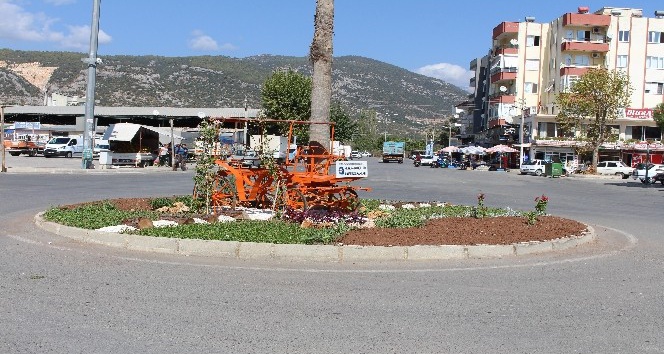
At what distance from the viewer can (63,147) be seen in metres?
62.2

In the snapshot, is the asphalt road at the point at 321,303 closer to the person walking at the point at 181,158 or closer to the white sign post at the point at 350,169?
the white sign post at the point at 350,169

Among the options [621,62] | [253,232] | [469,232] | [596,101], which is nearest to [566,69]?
[621,62]

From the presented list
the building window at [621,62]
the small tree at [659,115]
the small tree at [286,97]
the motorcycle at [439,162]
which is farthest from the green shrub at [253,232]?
the building window at [621,62]

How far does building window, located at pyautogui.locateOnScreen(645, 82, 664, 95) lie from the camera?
7912 cm

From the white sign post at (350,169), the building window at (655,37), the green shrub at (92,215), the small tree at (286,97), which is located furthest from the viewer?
the building window at (655,37)

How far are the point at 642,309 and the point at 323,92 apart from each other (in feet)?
34.8

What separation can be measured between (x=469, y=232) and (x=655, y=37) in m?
77.0

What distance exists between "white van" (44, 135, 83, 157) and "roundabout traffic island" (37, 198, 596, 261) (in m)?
51.5

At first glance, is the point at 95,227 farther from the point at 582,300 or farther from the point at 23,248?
the point at 582,300

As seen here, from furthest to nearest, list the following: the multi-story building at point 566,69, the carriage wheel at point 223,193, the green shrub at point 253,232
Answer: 1. the multi-story building at point 566,69
2. the carriage wheel at point 223,193
3. the green shrub at point 253,232

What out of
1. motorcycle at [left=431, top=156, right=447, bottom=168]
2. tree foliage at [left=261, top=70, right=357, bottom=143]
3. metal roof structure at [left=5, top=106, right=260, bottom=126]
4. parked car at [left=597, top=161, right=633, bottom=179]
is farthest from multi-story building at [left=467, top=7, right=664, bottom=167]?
metal roof structure at [left=5, top=106, right=260, bottom=126]

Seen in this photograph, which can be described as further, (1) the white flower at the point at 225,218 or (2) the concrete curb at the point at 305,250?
(1) the white flower at the point at 225,218

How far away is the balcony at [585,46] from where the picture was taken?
7831 centimetres

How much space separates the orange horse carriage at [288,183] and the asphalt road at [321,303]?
4.03 meters
